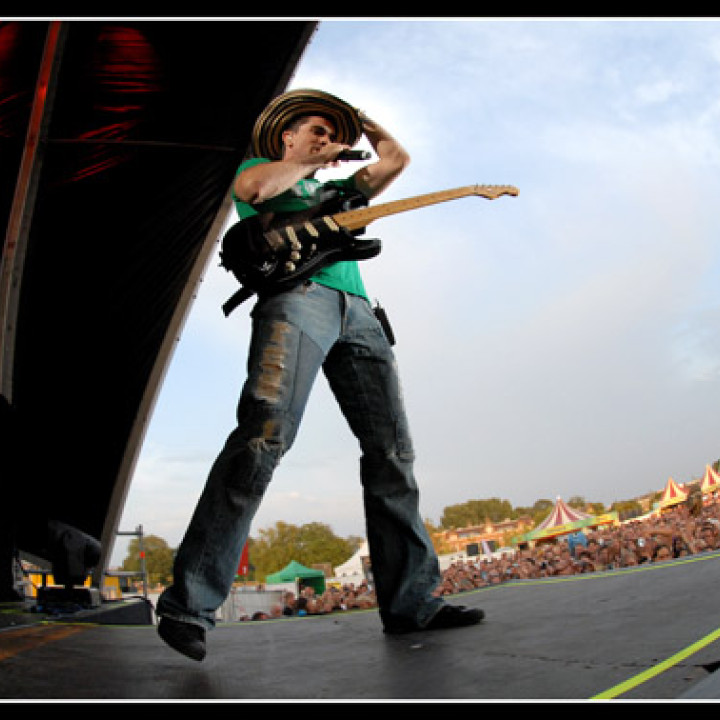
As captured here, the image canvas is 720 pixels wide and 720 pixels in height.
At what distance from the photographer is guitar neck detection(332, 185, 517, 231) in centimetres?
208

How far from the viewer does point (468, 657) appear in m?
1.50

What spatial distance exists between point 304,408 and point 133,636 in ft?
4.69

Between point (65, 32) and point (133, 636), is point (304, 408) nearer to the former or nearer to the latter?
point (133, 636)

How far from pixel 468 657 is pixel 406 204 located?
1.43m

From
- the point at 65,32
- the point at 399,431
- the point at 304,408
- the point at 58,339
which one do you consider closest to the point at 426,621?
the point at 399,431

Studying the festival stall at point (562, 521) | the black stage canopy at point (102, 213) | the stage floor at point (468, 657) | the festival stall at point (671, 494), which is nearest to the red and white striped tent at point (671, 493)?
the festival stall at point (671, 494)

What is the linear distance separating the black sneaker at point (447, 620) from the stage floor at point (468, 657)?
0.15 feet

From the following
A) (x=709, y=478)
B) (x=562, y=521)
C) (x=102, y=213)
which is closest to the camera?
(x=102, y=213)

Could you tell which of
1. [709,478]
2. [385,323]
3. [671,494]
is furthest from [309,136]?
[671,494]

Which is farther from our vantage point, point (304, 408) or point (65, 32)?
point (65, 32)

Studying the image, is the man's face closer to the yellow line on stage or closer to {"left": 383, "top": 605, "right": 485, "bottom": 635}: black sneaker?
{"left": 383, "top": 605, "right": 485, "bottom": 635}: black sneaker

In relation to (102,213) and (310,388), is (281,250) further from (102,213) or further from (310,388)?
(102,213)

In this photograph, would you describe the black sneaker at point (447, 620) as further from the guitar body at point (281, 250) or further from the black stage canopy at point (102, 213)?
the black stage canopy at point (102, 213)

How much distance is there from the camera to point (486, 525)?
1980 inches
